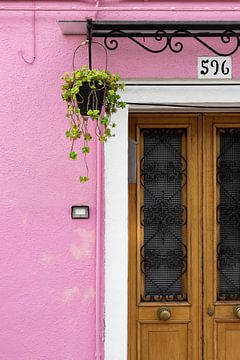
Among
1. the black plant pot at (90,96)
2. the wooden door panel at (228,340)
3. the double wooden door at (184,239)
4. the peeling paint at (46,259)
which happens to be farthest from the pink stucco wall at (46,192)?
the wooden door panel at (228,340)

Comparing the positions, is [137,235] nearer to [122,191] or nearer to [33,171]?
[122,191]

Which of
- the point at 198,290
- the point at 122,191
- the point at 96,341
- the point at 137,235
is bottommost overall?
the point at 96,341

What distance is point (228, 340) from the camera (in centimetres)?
580

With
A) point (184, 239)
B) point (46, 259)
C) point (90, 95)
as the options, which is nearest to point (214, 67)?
point (90, 95)

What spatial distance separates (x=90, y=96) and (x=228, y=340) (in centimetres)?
246

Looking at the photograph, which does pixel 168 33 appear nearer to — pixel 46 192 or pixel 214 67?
pixel 214 67

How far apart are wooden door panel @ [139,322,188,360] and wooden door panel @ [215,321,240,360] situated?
28cm

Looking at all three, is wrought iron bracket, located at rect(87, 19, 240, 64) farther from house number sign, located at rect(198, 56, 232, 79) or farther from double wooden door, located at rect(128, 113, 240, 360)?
double wooden door, located at rect(128, 113, 240, 360)

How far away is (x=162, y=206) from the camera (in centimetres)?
582

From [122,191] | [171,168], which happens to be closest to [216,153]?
[171,168]

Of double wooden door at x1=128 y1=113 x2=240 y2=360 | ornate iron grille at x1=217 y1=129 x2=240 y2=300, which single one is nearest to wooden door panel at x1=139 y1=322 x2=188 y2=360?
double wooden door at x1=128 y1=113 x2=240 y2=360

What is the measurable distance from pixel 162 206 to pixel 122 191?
1.58 feet

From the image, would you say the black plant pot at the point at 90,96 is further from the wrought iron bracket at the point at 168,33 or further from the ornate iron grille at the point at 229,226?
the ornate iron grille at the point at 229,226

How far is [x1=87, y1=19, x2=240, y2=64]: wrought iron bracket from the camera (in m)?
5.04
